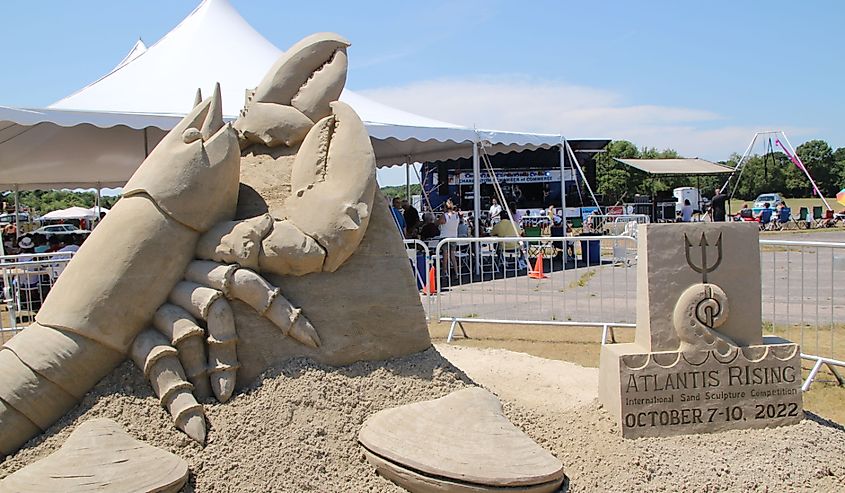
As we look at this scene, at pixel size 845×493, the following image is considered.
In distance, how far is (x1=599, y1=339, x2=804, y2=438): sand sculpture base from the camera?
3.72 meters

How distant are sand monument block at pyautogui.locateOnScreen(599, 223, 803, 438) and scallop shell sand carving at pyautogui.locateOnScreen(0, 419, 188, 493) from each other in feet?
7.60

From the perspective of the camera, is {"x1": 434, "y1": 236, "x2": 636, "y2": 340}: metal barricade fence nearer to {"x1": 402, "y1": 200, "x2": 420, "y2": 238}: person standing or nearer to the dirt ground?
the dirt ground

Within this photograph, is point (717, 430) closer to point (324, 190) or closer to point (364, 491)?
point (364, 491)

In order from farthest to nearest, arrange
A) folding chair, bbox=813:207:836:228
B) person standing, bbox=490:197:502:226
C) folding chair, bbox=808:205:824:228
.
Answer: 1. folding chair, bbox=808:205:824:228
2. folding chair, bbox=813:207:836:228
3. person standing, bbox=490:197:502:226

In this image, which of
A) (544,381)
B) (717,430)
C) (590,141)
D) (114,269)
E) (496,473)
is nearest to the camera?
(496,473)

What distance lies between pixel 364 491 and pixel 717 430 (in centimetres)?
206

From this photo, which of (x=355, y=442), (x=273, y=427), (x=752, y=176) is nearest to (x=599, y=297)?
(x=355, y=442)

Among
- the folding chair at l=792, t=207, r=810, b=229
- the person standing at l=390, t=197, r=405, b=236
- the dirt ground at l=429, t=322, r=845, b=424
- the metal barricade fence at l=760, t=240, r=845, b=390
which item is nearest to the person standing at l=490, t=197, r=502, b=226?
the person standing at l=390, t=197, r=405, b=236

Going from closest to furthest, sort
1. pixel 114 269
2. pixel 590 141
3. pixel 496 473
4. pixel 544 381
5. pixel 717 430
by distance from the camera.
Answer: pixel 496 473
pixel 114 269
pixel 717 430
pixel 544 381
pixel 590 141

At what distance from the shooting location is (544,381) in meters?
5.01

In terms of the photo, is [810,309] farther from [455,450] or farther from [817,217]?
[817,217]

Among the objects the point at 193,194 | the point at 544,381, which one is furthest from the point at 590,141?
the point at 193,194

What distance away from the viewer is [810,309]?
28.1ft

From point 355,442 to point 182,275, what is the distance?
116cm
